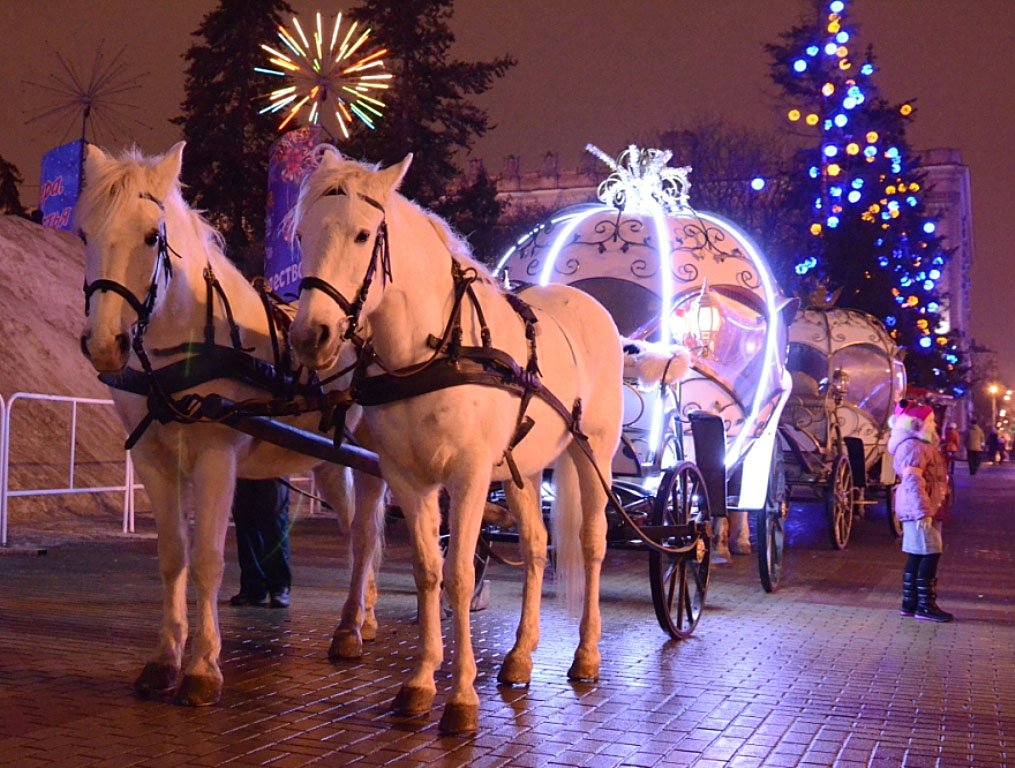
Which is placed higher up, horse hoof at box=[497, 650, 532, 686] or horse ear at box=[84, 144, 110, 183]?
horse ear at box=[84, 144, 110, 183]

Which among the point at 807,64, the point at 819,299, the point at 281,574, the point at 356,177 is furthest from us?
the point at 807,64

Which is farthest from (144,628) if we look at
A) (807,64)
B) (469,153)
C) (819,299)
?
(469,153)

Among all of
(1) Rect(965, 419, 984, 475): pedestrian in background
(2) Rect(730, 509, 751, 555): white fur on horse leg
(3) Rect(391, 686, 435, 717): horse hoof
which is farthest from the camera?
(1) Rect(965, 419, 984, 475): pedestrian in background

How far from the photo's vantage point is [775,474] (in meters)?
10.5

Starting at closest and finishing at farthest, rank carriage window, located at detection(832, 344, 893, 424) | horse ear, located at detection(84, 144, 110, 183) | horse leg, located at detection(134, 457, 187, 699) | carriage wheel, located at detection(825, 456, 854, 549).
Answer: horse ear, located at detection(84, 144, 110, 183), horse leg, located at detection(134, 457, 187, 699), carriage wheel, located at detection(825, 456, 854, 549), carriage window, located at detection(832, 344, 893, 424)

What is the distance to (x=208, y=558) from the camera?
211 inches

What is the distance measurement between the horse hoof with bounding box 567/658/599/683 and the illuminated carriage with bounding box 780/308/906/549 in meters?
7.51

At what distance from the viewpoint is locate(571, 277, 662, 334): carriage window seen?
956 cm

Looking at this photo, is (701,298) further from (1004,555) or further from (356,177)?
(1004,555)

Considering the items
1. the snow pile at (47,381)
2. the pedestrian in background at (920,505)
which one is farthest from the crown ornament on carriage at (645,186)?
the snow pile at (47,381)

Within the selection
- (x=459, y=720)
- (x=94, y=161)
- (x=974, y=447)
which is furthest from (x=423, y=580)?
(x=974, y=447)

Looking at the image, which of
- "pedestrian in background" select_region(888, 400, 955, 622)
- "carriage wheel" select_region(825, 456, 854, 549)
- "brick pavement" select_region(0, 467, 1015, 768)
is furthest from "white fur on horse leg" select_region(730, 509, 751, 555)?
"pedestrian in background" select_region(888, 400, 955, 622)

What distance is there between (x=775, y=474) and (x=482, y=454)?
5.94 metres

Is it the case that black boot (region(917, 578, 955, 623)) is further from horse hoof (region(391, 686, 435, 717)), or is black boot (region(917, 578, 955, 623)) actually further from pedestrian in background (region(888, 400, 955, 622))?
horse hoof (region(391, 686, 435, 717))
